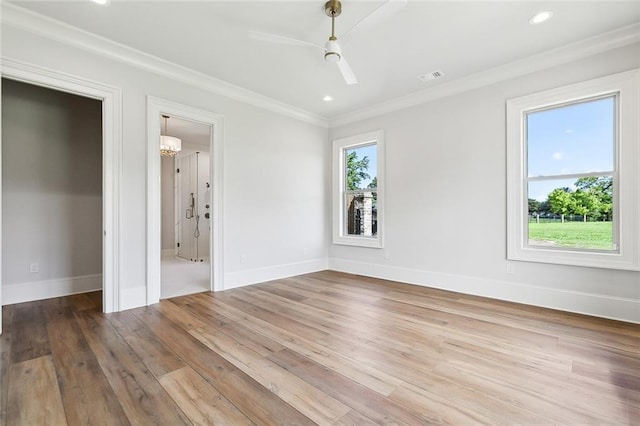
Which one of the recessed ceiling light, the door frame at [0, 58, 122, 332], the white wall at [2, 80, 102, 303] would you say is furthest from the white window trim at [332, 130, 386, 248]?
the white wall at [2, 80, 102, 303]

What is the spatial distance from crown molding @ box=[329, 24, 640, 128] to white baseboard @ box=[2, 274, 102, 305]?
4.79 metres

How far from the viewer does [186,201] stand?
7.03 m

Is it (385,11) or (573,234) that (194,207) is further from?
(573,234)

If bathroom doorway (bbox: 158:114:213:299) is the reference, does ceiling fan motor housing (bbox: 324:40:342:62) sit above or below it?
above

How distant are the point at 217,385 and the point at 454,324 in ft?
7.03

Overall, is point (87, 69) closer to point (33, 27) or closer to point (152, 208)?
point (33, 27)

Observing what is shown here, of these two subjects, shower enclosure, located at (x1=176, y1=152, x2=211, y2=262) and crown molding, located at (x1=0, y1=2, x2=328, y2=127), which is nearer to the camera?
crown molding, located at (x1=0, y1=2, x2=328, y2=127)

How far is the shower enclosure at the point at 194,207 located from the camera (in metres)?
6.71

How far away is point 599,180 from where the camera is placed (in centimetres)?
303

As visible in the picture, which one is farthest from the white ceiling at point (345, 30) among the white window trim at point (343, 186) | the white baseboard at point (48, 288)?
the white baseboard at point (48, 288)

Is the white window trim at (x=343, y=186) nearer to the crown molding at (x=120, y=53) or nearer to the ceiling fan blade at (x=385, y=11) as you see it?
the crown molding at (x=120, y=53)

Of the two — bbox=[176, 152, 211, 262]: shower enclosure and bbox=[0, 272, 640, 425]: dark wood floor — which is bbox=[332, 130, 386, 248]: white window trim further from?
bbox=[176, 152, 211, 262]: shower enclosure

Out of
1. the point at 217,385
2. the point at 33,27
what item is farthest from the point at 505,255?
the point at 33,27

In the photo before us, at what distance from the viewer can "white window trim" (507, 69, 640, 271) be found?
9.07 feet
